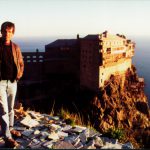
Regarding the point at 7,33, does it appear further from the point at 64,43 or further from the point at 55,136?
the point at 64,43

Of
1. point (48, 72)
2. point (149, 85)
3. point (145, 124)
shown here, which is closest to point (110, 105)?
point (145, 124)

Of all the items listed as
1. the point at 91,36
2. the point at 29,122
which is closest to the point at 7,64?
the point at 29,122

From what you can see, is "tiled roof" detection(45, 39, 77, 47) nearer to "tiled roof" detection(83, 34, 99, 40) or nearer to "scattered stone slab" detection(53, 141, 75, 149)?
"tiled roof" detection(83, 34, 99, 40)

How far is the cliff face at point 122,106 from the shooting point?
36.3 m

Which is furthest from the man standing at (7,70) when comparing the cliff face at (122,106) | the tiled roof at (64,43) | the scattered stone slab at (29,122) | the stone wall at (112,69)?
the tiled roof at (64,43)

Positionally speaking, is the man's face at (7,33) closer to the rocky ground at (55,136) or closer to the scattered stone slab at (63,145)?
the rocky ground at (55,136)

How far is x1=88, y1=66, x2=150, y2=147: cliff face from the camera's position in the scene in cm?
3634

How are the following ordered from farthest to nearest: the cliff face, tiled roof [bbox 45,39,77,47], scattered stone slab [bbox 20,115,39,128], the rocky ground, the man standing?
tiled roof [bbox 45,39,77,47], the cliff face, scattered stone slab [bbox 20,115,39,128], the rocky ground, the man standing

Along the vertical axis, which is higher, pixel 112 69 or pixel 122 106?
pixel 112 69

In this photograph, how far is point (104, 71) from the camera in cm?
3847

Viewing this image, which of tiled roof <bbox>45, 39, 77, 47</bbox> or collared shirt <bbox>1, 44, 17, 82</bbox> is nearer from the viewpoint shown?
collared shirt <bbox>1, 44, 17, 82</bbox>

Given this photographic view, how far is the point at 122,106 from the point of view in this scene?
132ft

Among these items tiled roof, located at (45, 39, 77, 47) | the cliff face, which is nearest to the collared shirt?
the cliff face

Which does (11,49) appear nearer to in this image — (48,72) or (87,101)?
(87,101)
